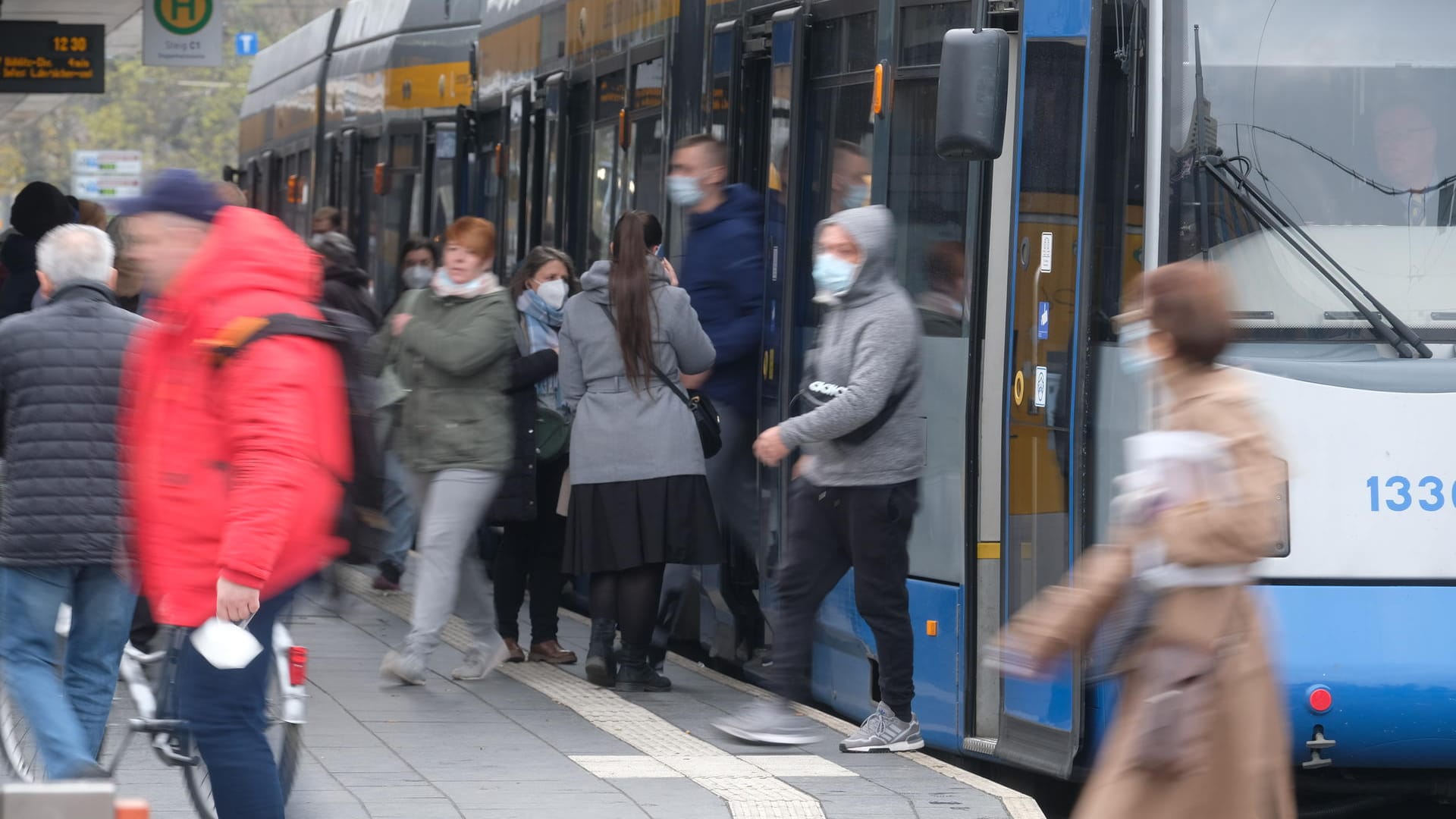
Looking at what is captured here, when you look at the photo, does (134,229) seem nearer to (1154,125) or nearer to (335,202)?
(1154,125)

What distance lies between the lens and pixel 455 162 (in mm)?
15125

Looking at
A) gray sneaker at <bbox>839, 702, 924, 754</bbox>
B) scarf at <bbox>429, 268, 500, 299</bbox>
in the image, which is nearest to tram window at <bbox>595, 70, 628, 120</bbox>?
scarf at <bbox>429, 268, 500, 299</bbox>

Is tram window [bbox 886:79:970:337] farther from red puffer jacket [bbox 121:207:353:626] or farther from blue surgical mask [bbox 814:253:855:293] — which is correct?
red puffer jacket [bbox 121:207:353:626]

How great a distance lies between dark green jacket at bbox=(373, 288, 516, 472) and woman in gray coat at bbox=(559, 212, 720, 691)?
0.28m

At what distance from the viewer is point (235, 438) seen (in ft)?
15.0

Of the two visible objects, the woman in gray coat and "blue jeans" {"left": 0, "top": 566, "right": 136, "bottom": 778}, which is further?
the woman in gray coat

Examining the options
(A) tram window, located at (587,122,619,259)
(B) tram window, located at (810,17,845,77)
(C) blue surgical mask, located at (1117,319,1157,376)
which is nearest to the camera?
(C) blue surgical mask, located at (1117,319,1157,376)

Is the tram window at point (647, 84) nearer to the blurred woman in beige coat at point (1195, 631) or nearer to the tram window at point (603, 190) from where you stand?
the tram window at point (603, 190)

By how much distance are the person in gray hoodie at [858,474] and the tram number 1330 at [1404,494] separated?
1.48 metres

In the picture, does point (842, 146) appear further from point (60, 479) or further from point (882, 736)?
point (60, 479)

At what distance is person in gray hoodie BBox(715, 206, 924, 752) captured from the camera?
7188mm

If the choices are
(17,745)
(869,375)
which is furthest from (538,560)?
(17,745)

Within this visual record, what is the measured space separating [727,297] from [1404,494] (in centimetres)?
281

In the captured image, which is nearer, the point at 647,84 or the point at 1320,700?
the point at 1320,700
